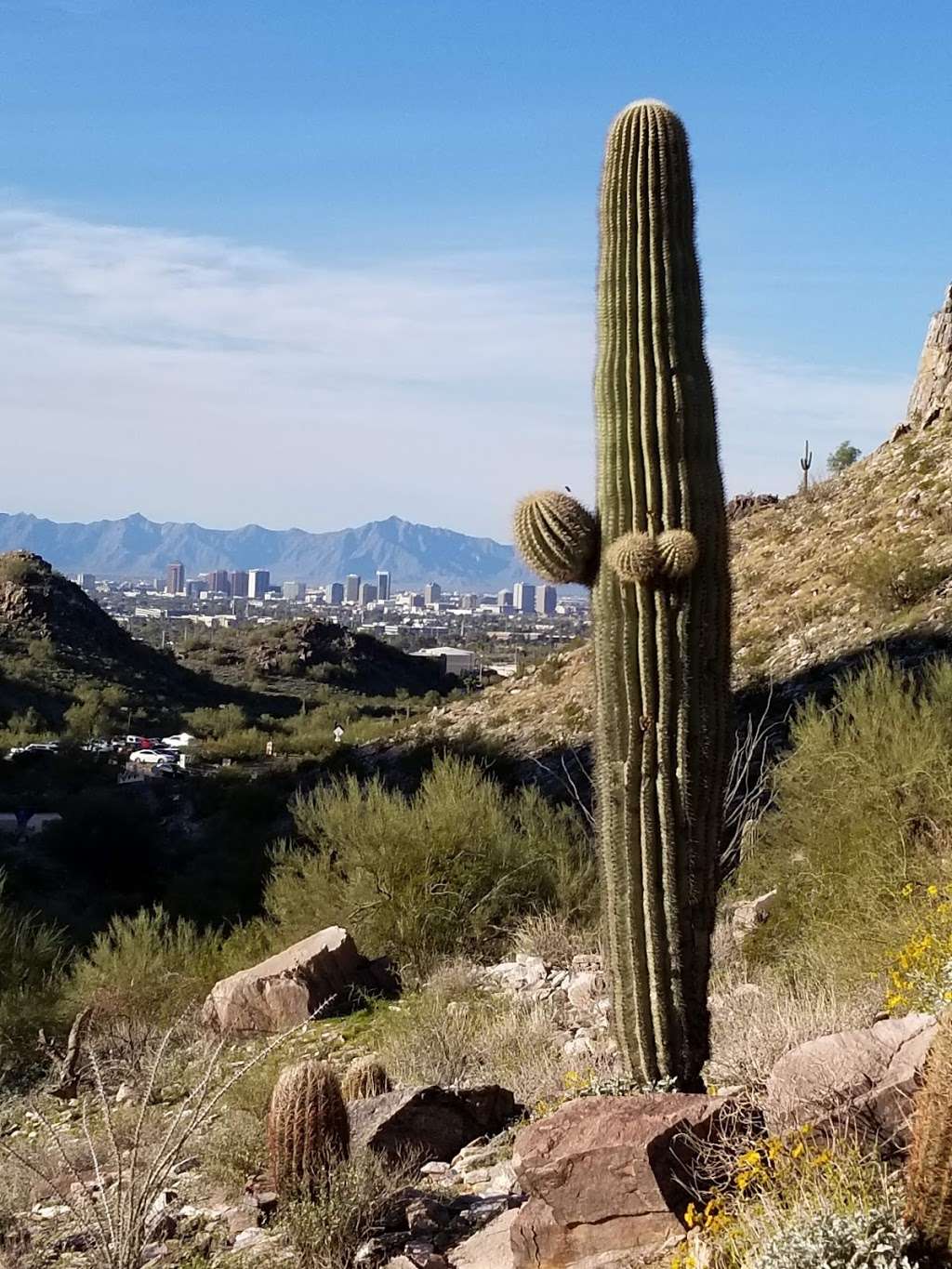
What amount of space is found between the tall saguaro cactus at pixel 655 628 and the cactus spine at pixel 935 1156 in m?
1.96

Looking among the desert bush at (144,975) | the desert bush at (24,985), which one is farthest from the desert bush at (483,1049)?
the desert bush at (24,985)

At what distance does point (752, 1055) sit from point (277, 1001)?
473 cm

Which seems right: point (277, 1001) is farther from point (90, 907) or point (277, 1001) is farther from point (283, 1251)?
point (90, 907)

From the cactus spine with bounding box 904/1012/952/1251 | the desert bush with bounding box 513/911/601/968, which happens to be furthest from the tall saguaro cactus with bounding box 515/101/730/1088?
the desert bush with bounding box 513/911/601/968

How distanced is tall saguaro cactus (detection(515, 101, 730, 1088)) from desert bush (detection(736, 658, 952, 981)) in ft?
7.01

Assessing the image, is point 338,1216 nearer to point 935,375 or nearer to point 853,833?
point 853,833

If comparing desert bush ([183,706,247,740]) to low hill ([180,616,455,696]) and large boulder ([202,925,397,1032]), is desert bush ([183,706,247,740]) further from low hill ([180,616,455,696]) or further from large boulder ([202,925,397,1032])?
large boulder ([202,925,397,1032])

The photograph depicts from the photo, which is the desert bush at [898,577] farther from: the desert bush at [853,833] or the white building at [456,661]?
the white building at [456,661]

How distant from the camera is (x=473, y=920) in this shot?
12.0m

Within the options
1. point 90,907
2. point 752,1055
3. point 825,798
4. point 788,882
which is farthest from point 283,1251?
point 90,907

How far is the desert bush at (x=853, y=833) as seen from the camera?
8.71 metres

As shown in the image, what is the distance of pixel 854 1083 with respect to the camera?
16.2 feet

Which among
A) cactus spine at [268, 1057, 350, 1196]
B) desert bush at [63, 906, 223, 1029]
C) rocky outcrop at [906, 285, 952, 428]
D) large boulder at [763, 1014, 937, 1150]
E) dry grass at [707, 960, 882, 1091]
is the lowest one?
desert bush at [63, 906, 223, 1029]

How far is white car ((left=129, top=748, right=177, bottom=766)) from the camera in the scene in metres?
33.5
